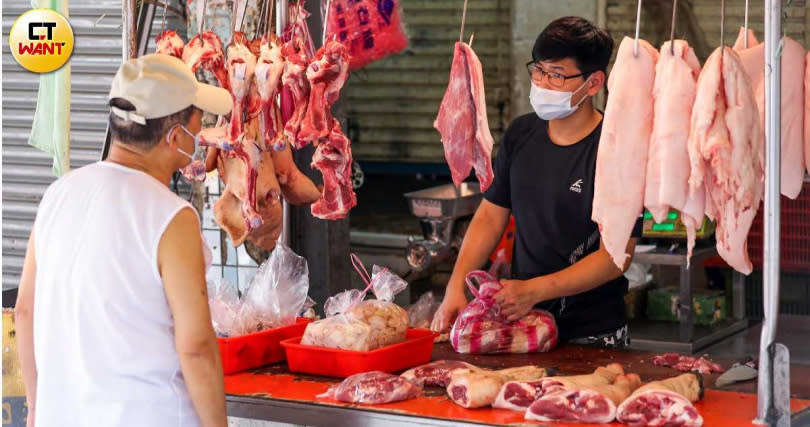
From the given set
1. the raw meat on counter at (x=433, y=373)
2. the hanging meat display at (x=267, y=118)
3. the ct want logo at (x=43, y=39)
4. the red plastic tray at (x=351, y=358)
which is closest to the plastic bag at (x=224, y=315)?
the red plastic tray at (x=351, y=358)

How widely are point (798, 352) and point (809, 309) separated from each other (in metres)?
0.78

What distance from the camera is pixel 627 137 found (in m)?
3.12

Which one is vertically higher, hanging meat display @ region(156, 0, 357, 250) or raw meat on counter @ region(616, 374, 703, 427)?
hanging meat display @ region(156, 0, 357, 250)

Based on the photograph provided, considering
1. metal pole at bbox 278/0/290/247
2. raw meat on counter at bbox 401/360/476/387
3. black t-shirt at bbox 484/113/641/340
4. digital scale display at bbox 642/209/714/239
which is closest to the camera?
raw meat on counter at bbox 401/360/476/387

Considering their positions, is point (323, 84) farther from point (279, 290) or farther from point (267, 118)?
point (279, 290)

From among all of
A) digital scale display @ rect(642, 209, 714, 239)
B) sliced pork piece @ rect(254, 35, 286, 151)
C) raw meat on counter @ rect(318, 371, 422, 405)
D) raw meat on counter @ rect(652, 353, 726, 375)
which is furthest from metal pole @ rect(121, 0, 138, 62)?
digital scale display @ rect(642, 209, 714, 239)

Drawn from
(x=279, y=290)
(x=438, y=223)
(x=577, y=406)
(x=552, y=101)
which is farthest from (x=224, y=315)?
(x=438, y=223)

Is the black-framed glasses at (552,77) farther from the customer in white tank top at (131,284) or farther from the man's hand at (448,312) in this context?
the customer in white tank top at (131,284)

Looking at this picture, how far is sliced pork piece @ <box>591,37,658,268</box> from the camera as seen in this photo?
3107mm

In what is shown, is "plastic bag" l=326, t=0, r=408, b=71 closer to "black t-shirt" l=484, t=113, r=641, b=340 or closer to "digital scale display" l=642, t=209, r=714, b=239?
"black t-shirt" l=484, t=113, r=641, b=340

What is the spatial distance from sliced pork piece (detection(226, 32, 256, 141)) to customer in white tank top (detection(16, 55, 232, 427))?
37.4 inches

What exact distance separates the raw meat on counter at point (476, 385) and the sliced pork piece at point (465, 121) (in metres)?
0.88

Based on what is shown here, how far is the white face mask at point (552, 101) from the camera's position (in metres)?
3.88

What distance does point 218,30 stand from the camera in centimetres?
538
